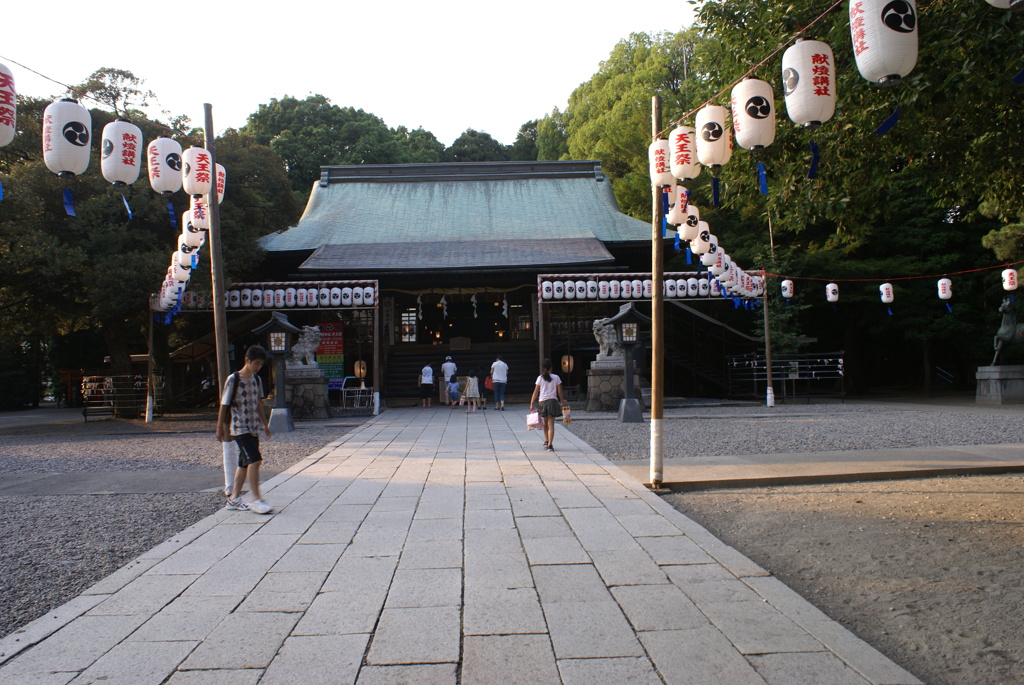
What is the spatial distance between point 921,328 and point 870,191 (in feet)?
59.2

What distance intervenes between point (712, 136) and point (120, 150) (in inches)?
328

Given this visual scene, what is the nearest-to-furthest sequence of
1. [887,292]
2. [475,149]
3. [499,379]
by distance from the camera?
[499,379] → [887,292] → [475,149]

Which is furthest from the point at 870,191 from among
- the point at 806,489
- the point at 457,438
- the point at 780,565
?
the point at 457,438

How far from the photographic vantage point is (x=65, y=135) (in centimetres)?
858

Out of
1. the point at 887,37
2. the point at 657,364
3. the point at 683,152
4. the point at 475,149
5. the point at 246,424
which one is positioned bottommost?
the point at 246,424

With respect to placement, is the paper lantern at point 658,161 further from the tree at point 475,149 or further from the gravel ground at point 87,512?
the tree at point 475,149

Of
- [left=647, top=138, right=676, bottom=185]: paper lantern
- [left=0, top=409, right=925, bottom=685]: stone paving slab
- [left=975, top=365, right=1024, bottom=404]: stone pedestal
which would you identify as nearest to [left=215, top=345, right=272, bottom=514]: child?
[left=0, top=409, right=925, bottom=685]: stone paving slab

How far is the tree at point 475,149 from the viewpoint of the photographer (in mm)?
45094

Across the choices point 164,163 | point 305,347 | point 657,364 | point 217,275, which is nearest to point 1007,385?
point 657,364

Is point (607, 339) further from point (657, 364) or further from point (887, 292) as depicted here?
point (657, 364)

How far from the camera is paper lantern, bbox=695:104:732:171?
8.40 metres

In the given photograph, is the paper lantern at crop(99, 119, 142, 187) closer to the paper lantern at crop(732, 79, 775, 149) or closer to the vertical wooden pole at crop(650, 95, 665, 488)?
the vertical wooden pole at crop(650, 95, 665, 488)

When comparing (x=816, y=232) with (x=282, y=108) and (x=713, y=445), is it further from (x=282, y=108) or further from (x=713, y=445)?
(x=282, y=108)

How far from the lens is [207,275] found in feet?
56.9
